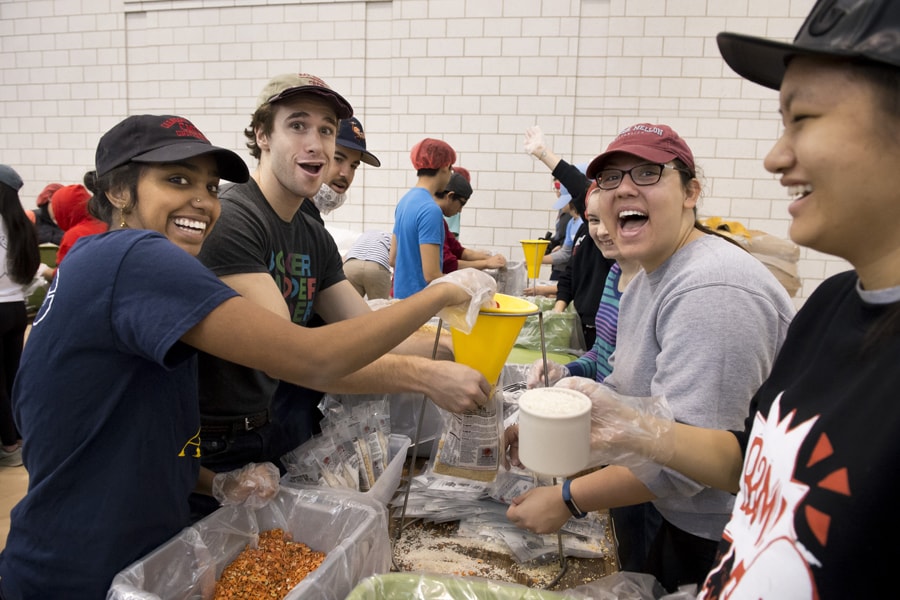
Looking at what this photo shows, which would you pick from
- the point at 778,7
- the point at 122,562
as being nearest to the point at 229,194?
the point at 122,562

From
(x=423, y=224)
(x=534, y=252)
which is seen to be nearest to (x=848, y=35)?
(x=423, y=224)

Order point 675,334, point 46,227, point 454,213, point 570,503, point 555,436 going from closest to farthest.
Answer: point 555,436 < point 675,334 < point 570,503 < point 454,213 < point 46,227

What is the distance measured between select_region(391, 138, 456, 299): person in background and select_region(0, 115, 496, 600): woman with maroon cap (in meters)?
2.50

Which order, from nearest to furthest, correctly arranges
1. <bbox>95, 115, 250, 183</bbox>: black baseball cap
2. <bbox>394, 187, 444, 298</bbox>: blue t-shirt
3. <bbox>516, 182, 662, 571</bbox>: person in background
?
<bbox>95, 115, 250, 183</bbox>: black baseball cap → <bbox>516, 182, 662, 571</bbox>: person in background → <bbox>394, 187, 444, 298</bbox>: blue t-shirt

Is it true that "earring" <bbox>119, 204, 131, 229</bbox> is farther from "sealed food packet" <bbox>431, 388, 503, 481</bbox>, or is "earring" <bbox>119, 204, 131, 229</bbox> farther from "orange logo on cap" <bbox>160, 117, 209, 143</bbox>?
"sealed food packet" <bbox>431, 388, 503, 481</bbox>

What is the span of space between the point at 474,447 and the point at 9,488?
353 centimetres

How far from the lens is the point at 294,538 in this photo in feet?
4.60

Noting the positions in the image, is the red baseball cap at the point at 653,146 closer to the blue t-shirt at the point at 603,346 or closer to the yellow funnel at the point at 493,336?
the yellow funnel at the point at 493,336

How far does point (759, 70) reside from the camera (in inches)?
33.3

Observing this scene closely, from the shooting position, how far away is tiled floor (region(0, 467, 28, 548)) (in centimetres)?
309

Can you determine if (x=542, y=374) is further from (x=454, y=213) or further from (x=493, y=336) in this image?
(x=454, y=213)

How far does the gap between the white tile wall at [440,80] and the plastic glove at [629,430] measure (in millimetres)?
5499

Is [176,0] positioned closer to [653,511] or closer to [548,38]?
[548,38]

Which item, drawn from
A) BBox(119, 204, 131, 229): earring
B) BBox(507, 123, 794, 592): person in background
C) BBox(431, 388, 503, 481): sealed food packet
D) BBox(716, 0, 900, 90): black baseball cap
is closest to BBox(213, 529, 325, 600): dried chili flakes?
BBox(431, 388, 503, 481): sealed food packet
